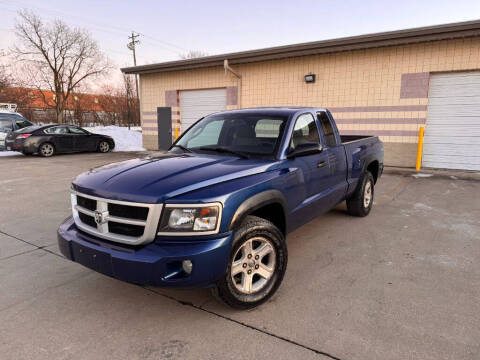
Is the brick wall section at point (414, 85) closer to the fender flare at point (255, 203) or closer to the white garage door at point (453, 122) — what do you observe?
the white garage door at point (453, 122)

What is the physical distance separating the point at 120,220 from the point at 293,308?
5.21ft

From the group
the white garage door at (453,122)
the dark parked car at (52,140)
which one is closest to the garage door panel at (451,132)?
the white garage door at (453,122)

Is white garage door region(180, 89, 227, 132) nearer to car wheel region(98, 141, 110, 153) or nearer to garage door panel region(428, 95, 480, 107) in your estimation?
car wheel region(98, 141, 110, 153)

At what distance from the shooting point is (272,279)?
9.43 feet

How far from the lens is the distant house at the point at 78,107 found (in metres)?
31.2

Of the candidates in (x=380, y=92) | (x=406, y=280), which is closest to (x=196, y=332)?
(x=406, y=280)

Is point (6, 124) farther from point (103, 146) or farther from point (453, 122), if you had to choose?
point (453, 122)

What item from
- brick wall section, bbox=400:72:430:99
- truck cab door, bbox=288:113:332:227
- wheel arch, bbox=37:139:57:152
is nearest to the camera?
truck cab door, bbox=288:113:332:227

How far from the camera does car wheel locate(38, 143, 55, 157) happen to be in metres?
13.5

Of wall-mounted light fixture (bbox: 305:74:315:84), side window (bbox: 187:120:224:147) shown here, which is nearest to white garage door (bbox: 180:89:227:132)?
wall-mounted light fixture (bbox: 305:74:315:84)

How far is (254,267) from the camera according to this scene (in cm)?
277

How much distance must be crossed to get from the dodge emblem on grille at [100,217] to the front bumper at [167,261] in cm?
20

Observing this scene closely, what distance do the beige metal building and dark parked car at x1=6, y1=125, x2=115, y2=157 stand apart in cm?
619

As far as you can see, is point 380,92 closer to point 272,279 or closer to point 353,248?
point 353,248
